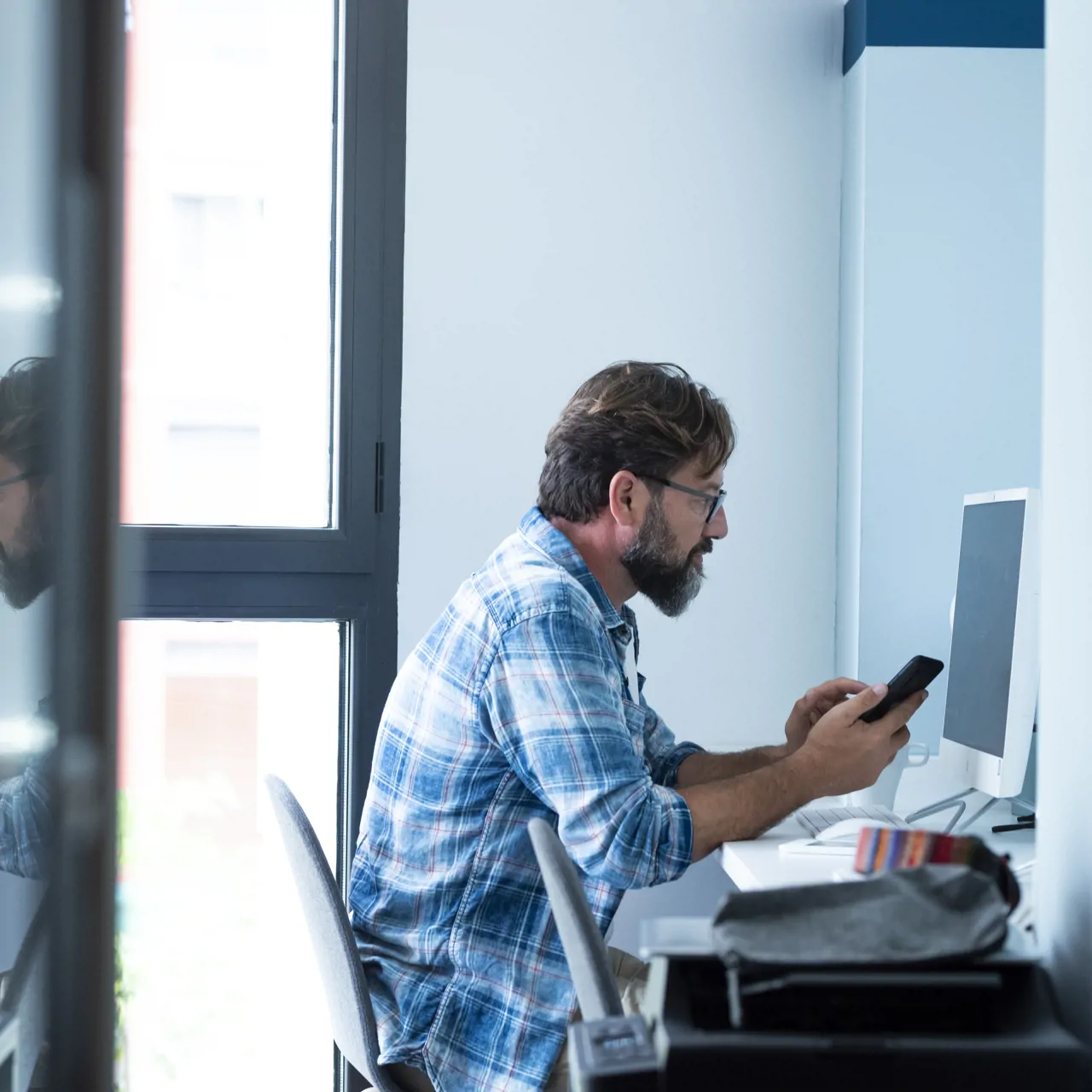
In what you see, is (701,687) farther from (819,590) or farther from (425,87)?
(425,87)

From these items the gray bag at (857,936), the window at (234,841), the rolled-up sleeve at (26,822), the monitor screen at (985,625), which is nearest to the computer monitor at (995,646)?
the monitor screen at (985,625)

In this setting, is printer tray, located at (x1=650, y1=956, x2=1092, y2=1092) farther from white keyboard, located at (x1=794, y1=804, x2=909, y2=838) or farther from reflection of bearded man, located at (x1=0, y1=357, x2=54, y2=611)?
white keyboard, located at (x1=794, y1=804, x2=909, y2=838)

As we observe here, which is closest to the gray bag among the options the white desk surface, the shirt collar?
the white desk surface

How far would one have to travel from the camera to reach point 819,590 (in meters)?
2.55

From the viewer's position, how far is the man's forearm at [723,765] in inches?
76.0

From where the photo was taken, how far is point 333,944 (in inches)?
58.3

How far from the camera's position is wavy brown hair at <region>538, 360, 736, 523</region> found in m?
1.79

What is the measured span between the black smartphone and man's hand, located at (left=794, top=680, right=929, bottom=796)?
0.01m

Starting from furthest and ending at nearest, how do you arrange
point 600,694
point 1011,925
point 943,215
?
point 943,215 < point 600,694 < point 1011,925

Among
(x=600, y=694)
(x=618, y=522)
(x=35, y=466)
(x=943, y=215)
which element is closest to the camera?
(x=35, y=466)

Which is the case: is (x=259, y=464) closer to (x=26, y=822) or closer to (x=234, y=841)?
(x=234, y=841)

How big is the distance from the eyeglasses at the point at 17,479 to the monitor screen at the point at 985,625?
1.47m

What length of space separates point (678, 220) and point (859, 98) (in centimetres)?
43

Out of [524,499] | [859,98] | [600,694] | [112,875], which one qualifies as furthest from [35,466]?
[859,98]
